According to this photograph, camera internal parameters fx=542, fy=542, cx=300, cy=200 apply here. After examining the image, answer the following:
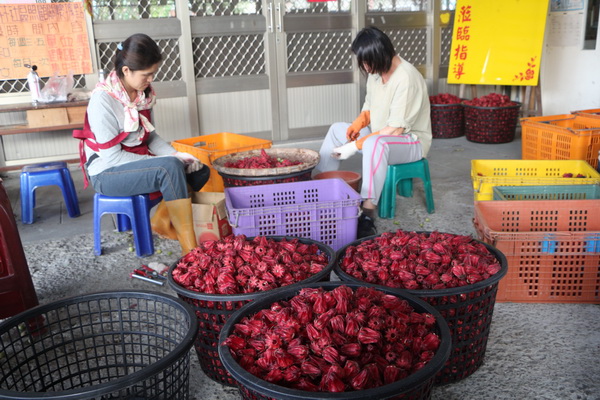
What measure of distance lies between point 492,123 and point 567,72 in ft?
3.34

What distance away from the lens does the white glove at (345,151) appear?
3688mm

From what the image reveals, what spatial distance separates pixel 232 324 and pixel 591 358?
1.42 meters

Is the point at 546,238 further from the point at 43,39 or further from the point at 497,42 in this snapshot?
the point at 43,39

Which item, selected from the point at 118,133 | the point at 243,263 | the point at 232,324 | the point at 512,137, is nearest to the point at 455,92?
the point at 512,137

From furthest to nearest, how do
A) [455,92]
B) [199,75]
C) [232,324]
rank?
1. [455,92]
2. [199,75]
3. [232,324]

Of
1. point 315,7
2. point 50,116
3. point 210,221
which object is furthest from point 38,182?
point 315,7

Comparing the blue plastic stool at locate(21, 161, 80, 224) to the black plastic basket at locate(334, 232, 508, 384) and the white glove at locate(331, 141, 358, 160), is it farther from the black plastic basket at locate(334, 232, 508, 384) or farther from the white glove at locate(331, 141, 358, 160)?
the black plastic basket at locate(334, 232, 508, 384)

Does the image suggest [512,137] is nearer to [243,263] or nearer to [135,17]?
[135,17]

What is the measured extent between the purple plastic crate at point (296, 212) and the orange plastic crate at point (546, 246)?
638 millimetres

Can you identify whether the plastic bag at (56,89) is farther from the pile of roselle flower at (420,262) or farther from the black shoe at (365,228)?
the pile of roselle flower at (420,262)

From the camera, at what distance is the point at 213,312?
6.00ft

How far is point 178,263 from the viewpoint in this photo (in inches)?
82.0

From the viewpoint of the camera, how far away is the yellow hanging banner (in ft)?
18.6

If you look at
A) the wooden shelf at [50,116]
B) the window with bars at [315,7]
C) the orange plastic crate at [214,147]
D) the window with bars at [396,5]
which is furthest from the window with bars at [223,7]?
the orange plastic crate at [214,147]
